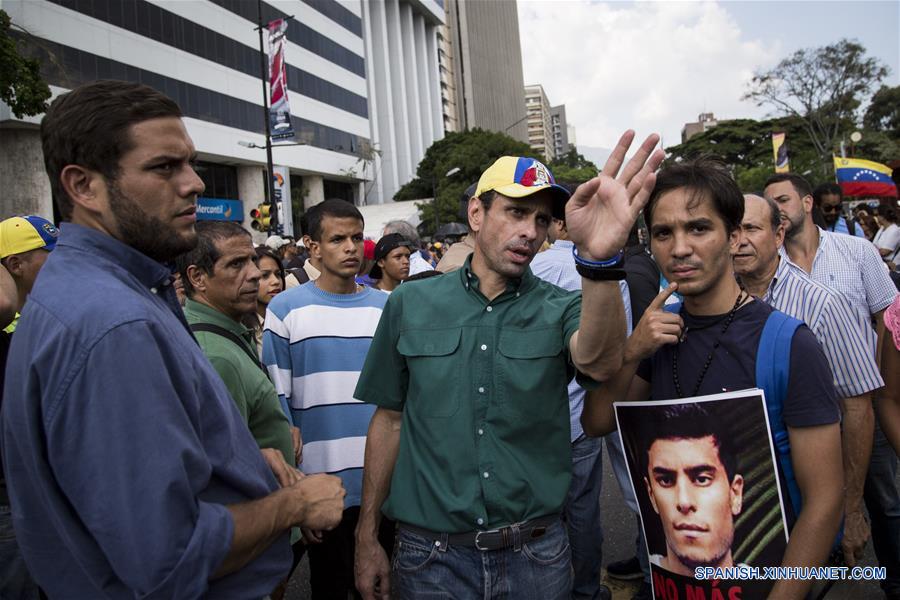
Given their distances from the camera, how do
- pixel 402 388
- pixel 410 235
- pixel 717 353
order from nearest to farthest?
pixel 717 353 → pixel 402 388 → pixel 410 235

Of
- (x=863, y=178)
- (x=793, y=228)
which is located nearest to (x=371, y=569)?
(x=793, y=228)

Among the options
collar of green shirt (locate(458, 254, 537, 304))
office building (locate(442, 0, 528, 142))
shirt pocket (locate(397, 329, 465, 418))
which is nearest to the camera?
shirt pocket (locate(397, 329, 465, 418))

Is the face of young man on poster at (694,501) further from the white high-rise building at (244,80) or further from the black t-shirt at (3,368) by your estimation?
the white high-rise building at (244,80)

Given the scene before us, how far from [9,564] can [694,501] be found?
104 inches

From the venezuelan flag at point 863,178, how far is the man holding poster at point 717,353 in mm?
7724

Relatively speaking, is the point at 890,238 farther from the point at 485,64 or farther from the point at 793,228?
the point at 485,64

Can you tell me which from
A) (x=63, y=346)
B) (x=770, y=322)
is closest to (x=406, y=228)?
(x=770, y=322)

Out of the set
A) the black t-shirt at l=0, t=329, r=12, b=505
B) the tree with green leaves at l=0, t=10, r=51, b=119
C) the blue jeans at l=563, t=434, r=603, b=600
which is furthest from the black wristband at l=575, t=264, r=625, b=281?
the tree with green leaves at l=0, t=10, r=51, b=119

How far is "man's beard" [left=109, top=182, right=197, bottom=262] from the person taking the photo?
1655mm

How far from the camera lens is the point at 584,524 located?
146 inches

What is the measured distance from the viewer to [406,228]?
726 centimetres

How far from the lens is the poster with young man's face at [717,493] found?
1.96 meters

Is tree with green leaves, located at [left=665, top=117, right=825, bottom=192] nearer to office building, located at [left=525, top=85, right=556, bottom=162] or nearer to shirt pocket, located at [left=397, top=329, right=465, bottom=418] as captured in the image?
shirt pocket, located at [left=397, top=329, right=465, bottom=418]

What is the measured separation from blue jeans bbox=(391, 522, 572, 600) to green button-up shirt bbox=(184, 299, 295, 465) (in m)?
0.90
